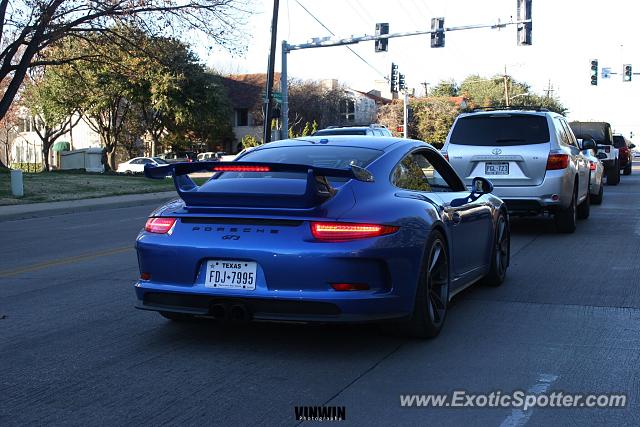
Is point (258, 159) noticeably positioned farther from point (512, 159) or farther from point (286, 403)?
point (512, 159)

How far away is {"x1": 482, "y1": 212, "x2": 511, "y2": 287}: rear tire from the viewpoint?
25.9ft

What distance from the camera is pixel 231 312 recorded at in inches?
206

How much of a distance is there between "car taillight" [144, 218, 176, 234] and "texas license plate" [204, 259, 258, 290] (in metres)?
0.45

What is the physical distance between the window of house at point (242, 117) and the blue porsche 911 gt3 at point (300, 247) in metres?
64.4

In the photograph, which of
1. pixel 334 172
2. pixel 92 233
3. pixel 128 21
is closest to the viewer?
pixel 334 172

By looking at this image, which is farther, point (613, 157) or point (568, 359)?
point (613, 157)

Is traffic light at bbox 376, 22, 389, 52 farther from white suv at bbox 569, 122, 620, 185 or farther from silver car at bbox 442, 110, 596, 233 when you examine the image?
silver car at bbox 442, 110, 596, 233

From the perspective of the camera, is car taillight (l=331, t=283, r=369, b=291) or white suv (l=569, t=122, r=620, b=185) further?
white suv (l=569, t=122, r=620, b=185)

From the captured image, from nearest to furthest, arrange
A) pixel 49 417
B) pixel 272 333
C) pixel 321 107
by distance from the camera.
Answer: pixel 49 417, pixel 272 333, pixel 321 107

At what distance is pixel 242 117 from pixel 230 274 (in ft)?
216

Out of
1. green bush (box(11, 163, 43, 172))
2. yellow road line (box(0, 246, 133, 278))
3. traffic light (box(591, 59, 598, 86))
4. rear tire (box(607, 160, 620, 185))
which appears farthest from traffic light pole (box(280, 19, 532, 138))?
green bush (box(11, 163, 43, 172))

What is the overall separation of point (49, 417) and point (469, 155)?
9299 mm

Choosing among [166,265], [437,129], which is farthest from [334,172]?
[437,129]

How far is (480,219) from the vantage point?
723 cm
